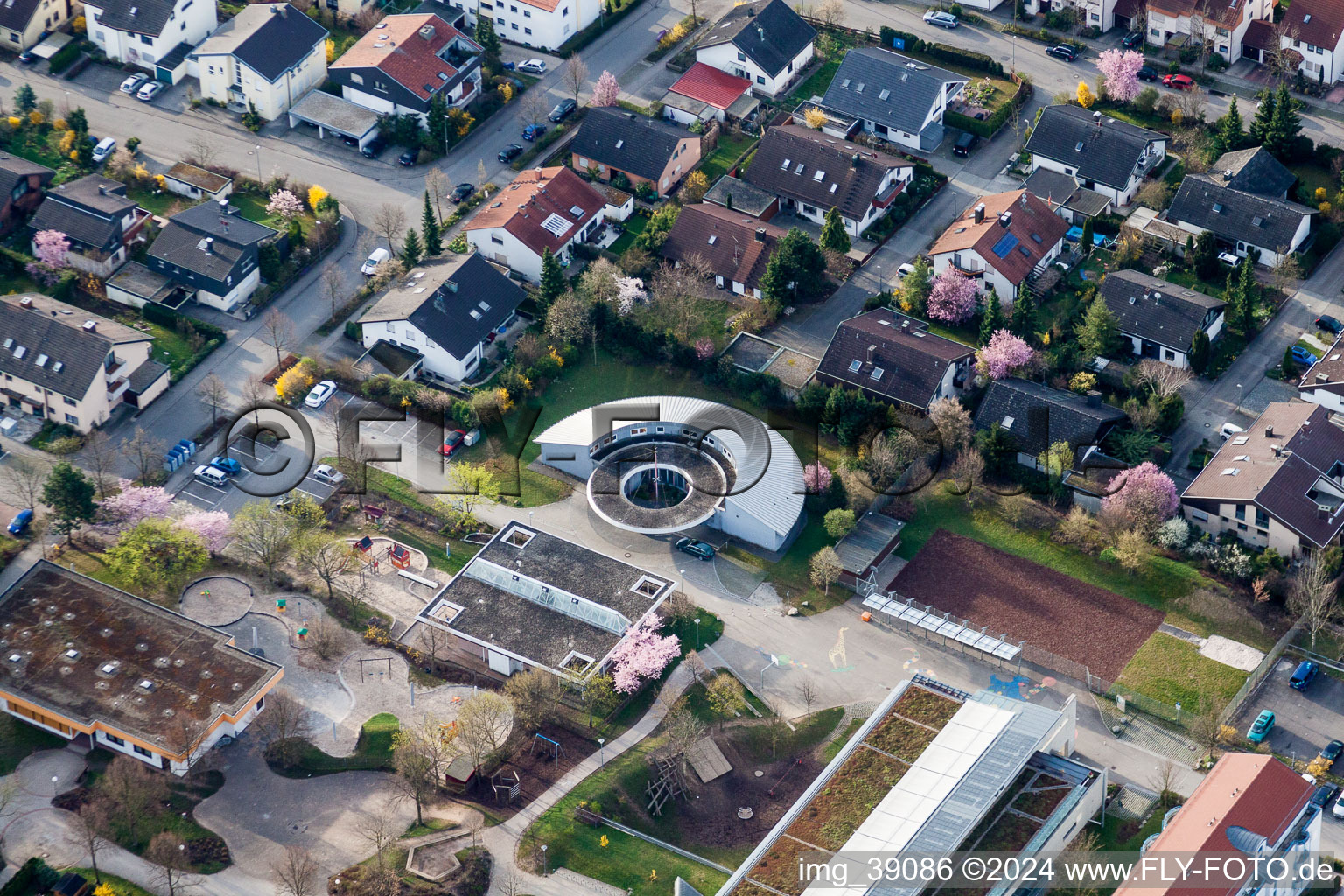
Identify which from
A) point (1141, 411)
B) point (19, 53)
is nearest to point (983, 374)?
point (1141, 411)

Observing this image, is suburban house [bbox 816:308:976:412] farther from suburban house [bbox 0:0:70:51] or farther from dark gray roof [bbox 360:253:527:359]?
suburban house [bbox 0:0:70:51]

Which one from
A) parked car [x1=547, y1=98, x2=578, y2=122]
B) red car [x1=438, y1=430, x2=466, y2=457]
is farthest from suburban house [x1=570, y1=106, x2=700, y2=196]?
red car [x1=438, y1=430, x2=466, y2=457]

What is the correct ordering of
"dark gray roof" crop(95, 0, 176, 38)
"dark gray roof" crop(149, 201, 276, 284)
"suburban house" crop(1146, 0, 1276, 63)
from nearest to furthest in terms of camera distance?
1. "dark gray roof" crop(149, 201, 276, 284)
2. "suburban house" crop(1146, 0, 1276, 63)
3. "dark gray roof" crop(95, 0, 176, 38)

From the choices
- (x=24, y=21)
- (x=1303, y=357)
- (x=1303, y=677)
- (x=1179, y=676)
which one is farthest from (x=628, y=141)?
(x=1303, y=677)

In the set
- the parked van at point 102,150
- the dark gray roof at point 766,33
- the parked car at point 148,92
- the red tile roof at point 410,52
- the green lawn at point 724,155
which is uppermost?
the dark gray roof at point 766,33

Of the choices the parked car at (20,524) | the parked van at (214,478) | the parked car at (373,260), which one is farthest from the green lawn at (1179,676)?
the parked car at (20,524)

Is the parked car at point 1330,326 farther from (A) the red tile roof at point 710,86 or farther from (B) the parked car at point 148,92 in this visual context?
(B) the parked car at point 148,92

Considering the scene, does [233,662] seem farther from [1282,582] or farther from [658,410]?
[1282,582]
